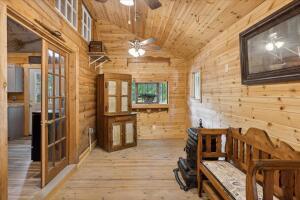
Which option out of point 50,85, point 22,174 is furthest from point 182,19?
point 22,174

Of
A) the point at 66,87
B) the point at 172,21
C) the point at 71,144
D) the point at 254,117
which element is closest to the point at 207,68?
the point at 172,21

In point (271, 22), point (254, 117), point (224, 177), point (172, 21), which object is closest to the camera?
point (271, 22)

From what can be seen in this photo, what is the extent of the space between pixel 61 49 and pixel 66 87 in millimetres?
619

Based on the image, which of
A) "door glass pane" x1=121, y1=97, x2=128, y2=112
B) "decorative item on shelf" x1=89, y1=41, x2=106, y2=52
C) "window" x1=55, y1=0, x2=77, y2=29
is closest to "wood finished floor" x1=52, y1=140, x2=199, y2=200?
"door glass pane" x1=121, y1=97, x2=128, y2=112

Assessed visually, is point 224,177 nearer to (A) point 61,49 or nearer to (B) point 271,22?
(B) point 271,22

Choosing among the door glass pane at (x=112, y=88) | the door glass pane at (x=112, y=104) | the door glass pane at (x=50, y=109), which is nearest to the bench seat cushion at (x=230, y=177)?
the door glass pane at (x=50, y=109)

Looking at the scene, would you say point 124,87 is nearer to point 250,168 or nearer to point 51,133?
point 51,133

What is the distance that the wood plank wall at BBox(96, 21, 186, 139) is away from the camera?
231 inches

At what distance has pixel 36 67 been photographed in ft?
19.6

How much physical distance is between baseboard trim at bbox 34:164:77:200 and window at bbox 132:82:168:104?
9.78 ft

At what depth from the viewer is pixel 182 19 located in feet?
11.5

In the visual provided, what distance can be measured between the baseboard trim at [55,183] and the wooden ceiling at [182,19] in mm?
2997

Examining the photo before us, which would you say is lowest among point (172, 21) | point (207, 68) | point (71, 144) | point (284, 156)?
point (71, 144)

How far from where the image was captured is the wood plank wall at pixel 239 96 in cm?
176
